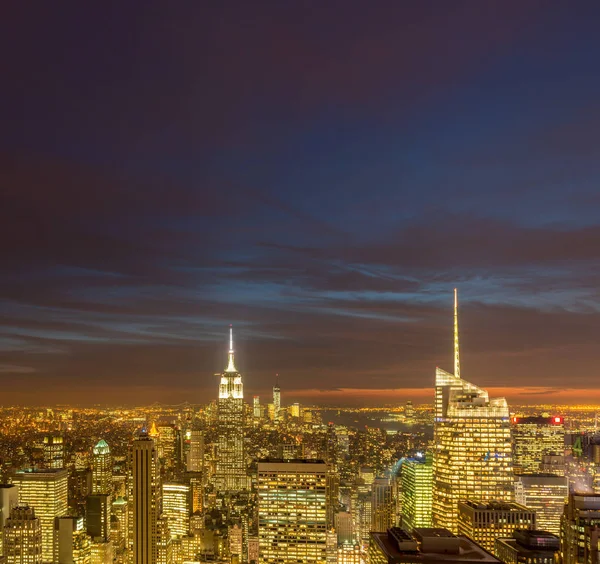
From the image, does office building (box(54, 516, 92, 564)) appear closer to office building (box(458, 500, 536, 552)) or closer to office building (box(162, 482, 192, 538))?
office building (box(162, 482, 192, 538))

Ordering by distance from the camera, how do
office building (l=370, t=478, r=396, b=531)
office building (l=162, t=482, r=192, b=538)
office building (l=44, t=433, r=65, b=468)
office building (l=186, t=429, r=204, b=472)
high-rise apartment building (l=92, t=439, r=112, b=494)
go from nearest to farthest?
1. office building (l=370, t=478, r=396, b=531)
2. office building (l=44, t=433, r=65, b=468)
3. office building (l=162, t=482, r=192, b=538)
4. high-rise apartment building (l=92, t=439, r=112, b=494)
5. office building (l=186, t=429, r=204, b=472)

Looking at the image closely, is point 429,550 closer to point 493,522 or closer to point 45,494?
point 493,522

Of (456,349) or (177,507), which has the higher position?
(456,349)

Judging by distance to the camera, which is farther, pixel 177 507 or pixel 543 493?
pixel 177 507

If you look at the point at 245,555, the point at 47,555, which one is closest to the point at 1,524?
the point at 47,555

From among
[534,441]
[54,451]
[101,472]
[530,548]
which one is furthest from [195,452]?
[530,548]

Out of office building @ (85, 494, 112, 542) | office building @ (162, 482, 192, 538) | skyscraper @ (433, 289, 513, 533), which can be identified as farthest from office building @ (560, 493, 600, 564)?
office building @ (85, 494, 112, 542)
